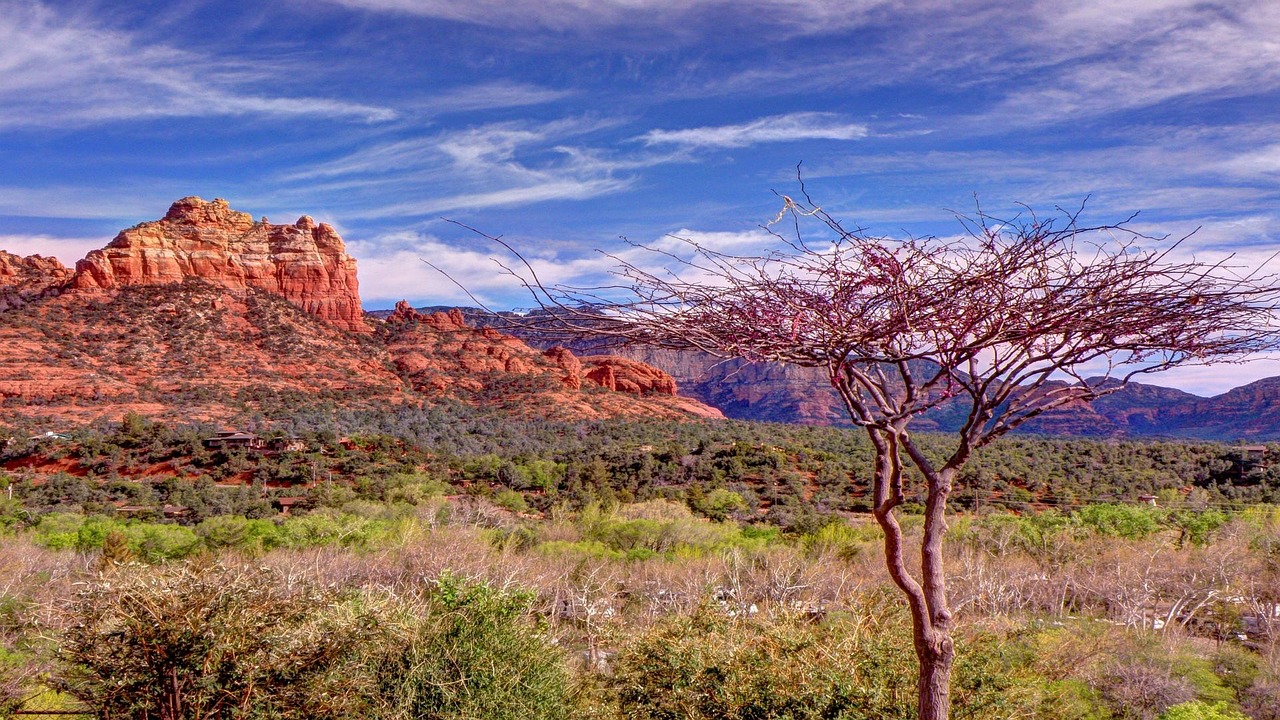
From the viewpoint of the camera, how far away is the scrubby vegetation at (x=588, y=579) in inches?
290

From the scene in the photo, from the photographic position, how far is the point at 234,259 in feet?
228

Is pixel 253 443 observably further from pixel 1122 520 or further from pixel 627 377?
pixel 627 377

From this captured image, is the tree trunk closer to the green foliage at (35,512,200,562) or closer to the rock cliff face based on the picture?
the green foliage at (35,512,200,562)

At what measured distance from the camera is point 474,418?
Answer: 52.4 metres

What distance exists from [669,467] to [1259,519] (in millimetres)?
21776

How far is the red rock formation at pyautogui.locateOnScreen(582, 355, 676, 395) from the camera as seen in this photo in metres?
77.9

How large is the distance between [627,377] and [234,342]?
118ft

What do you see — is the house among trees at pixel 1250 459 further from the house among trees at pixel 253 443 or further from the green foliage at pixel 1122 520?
the house among trees at pixel 253 443

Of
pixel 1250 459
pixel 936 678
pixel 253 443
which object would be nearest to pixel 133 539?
pixel 253 443

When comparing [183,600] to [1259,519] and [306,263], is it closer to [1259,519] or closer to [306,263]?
[1259,519]

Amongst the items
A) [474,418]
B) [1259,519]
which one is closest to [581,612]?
[1259,519]

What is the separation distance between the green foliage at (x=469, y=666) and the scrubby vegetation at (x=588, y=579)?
0.04 m

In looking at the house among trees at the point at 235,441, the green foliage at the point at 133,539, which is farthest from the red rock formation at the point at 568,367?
the green foliage at the point at 133,539

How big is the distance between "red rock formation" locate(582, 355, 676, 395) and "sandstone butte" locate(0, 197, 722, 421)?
21 cm
